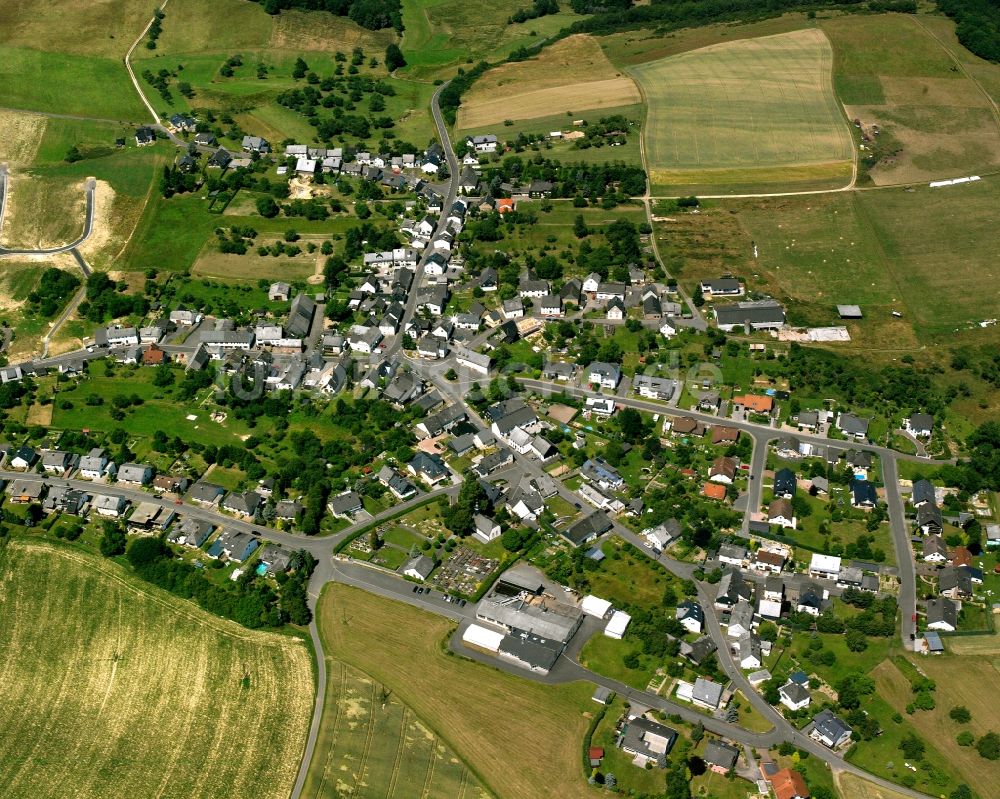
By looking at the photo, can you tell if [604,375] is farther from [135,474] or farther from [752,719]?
[135,474]

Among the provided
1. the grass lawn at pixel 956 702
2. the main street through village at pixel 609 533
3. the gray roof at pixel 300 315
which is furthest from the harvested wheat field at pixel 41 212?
the grass lawn at pixel 956 702

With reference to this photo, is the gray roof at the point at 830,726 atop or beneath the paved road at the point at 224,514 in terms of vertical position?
atop

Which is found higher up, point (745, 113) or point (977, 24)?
point (977, 24)

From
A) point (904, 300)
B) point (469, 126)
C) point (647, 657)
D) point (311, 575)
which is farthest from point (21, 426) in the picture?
point (904, 300)

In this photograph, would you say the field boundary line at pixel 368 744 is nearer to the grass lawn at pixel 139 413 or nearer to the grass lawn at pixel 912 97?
the grass lawn at pixel 139 413

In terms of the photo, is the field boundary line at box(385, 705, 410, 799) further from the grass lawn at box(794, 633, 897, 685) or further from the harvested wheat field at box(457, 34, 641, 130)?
the harvested wheat field at box(457, 34, 641, 130)

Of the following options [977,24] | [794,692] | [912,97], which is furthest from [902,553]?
[977,24]

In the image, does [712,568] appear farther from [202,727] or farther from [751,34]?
[751,34]

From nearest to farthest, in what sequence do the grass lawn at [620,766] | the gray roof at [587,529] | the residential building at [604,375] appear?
the grass lawn at [620,766], the gray roof at [587,529], the residential building at [604,375]
